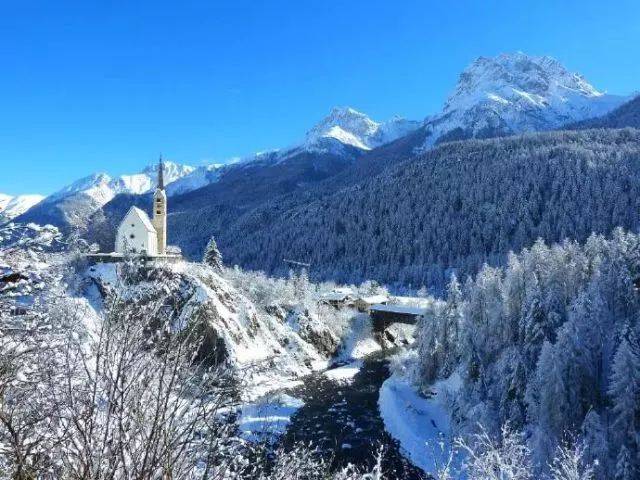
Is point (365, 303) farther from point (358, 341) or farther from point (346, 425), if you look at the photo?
point (346, 425)

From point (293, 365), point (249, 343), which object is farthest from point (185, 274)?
point (293, 365)

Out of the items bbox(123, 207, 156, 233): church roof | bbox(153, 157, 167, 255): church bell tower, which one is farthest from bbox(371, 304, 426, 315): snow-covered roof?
bbox(123, 207, 156, 233): church roof

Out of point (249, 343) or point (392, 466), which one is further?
point (249, 343)

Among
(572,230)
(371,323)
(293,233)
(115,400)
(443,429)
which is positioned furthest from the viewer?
(293,233)

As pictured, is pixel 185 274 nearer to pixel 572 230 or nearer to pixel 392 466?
pixel 392 466

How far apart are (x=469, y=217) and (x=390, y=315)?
3734 inches

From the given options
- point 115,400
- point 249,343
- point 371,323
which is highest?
point 115,400

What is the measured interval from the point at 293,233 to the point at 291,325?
4801 inches

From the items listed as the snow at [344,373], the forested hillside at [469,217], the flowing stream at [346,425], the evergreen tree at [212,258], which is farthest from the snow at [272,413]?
the forested hillside at [469,217]

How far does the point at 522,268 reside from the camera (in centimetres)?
4144

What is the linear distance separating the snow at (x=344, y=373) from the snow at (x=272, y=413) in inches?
425

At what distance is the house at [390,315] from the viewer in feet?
248

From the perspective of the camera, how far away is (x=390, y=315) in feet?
262

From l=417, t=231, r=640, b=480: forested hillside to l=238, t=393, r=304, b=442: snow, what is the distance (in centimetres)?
1351
